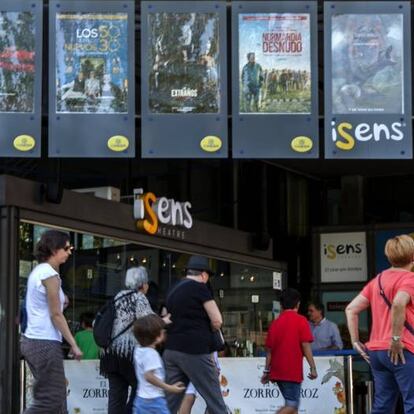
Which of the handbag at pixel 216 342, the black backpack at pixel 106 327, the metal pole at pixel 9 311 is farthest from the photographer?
the metal pole at pixel 9 311

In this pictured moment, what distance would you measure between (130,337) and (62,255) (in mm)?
1840

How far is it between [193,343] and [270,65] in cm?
432

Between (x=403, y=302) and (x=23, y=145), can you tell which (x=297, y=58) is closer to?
(x=23, y=145)

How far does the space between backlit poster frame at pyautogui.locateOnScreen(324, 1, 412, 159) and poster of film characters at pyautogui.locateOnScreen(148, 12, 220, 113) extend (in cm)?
140

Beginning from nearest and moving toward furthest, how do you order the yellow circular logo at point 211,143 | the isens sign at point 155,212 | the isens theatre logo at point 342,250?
the yellow circular logo at point 211,143, the isens sign at point 155,212, the isens theatre logo at point 342,250

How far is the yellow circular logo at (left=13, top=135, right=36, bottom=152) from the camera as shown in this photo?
10969 mm

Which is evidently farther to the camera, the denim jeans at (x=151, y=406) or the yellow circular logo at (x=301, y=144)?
the yellow circular logo at (x=301, y=144)

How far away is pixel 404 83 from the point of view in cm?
1123

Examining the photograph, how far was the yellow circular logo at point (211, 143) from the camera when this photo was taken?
1112cm

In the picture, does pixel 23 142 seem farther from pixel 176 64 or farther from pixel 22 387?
pixel 22 387

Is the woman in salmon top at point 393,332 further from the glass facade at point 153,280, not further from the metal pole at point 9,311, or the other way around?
the glass facade at point 153,280

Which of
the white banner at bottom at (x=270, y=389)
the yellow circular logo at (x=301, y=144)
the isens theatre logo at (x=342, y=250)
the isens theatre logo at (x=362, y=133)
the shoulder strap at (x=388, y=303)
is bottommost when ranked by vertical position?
the white banner at bottom at (x=270, y=389)

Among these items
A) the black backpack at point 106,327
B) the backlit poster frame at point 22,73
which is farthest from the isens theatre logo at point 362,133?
the black backpack at point 106,327

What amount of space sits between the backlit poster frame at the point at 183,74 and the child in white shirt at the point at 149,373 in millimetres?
4283
